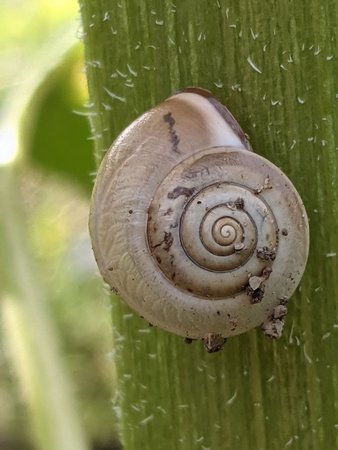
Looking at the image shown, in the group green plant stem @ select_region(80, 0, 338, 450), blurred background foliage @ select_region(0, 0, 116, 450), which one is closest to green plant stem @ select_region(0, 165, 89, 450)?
blurred background foliage @ select_region(0, 0, 116, 450)

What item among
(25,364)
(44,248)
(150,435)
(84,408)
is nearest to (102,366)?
(84,408)

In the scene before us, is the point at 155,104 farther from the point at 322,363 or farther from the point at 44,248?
the point at 44,248

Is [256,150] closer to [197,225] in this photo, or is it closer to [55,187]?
[197,225]

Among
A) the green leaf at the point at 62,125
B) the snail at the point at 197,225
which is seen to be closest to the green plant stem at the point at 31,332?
the green leaf at the point at 62,125

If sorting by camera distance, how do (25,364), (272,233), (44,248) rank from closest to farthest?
(272,233), (25,364), (44,248)

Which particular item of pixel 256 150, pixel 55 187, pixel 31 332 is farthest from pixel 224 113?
pixel 55 187

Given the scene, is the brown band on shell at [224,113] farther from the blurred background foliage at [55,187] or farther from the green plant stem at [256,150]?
the blurred background foliage at [55,187]

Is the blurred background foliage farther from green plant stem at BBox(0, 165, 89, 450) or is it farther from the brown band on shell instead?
the brown band on shell
